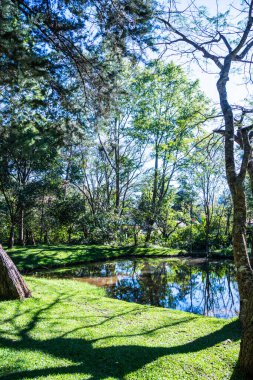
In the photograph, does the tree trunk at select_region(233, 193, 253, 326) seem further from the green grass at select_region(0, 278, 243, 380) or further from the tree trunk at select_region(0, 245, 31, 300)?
the tree trunk at select_region(0, 245, 31, 300)

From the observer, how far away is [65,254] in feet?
64.3

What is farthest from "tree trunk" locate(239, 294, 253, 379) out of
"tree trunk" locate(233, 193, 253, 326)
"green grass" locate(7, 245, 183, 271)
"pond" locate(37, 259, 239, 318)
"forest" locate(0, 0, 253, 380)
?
"green grass" locate(7, 245, 183, 271)

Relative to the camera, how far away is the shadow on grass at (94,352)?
388 centimetres

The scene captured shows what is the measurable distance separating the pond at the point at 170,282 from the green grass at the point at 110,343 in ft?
9.95

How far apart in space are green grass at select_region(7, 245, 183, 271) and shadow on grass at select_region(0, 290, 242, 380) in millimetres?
11488

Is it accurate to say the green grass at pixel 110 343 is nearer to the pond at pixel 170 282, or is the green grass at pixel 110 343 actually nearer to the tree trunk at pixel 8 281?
the tree trunk at pixel 8 281

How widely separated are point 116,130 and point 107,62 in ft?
72.8

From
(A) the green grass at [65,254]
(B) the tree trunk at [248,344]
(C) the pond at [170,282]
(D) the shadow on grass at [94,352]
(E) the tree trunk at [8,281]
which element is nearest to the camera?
(B) the tree trunk at [248,344]

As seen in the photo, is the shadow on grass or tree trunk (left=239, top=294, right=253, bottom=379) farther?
the shadow on grass

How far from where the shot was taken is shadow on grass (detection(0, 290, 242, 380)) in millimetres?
3875

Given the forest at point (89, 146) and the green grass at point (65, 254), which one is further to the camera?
the green grass at point (65, 254)

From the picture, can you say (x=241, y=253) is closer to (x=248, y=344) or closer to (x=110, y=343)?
(x=248, y=344)

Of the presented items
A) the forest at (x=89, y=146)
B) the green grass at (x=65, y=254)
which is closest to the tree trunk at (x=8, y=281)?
the forest at (x=89, y=146)

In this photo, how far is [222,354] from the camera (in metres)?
4.65
